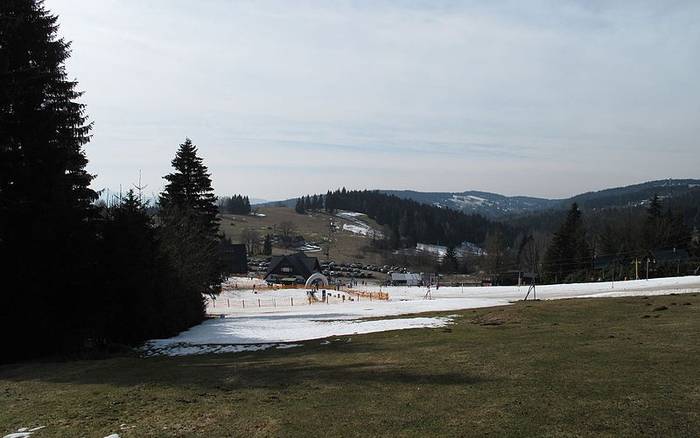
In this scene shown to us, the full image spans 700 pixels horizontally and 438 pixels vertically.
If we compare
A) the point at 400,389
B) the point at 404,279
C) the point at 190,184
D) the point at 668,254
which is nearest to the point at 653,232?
the point at 668,254

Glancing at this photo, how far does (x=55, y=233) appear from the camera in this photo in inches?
795

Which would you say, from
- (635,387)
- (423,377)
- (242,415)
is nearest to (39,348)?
(242,415)

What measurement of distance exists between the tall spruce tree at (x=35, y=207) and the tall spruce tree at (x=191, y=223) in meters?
10.7

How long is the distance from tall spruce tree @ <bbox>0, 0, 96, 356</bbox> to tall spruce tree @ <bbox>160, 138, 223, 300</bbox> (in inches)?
420

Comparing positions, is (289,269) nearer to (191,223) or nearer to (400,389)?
(191,223)

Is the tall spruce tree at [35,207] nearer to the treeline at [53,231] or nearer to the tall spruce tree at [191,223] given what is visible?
the treeline at [53,231]

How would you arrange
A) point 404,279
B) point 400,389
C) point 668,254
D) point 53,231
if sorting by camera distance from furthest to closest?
point 404,279 < point 668,254 < point 53,231 < point 400,389

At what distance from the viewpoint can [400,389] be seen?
1111 cm

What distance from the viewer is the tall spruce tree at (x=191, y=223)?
118 ft

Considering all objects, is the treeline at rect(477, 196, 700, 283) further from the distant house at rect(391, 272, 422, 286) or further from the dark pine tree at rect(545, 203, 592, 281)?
the distant house at rect(391, 272, 422, 286)

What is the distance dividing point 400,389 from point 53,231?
15313mm

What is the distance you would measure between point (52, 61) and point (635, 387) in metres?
23.7

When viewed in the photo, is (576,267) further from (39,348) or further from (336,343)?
(39,348)

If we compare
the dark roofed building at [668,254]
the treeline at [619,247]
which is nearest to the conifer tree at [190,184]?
the treeline at [619,247]
